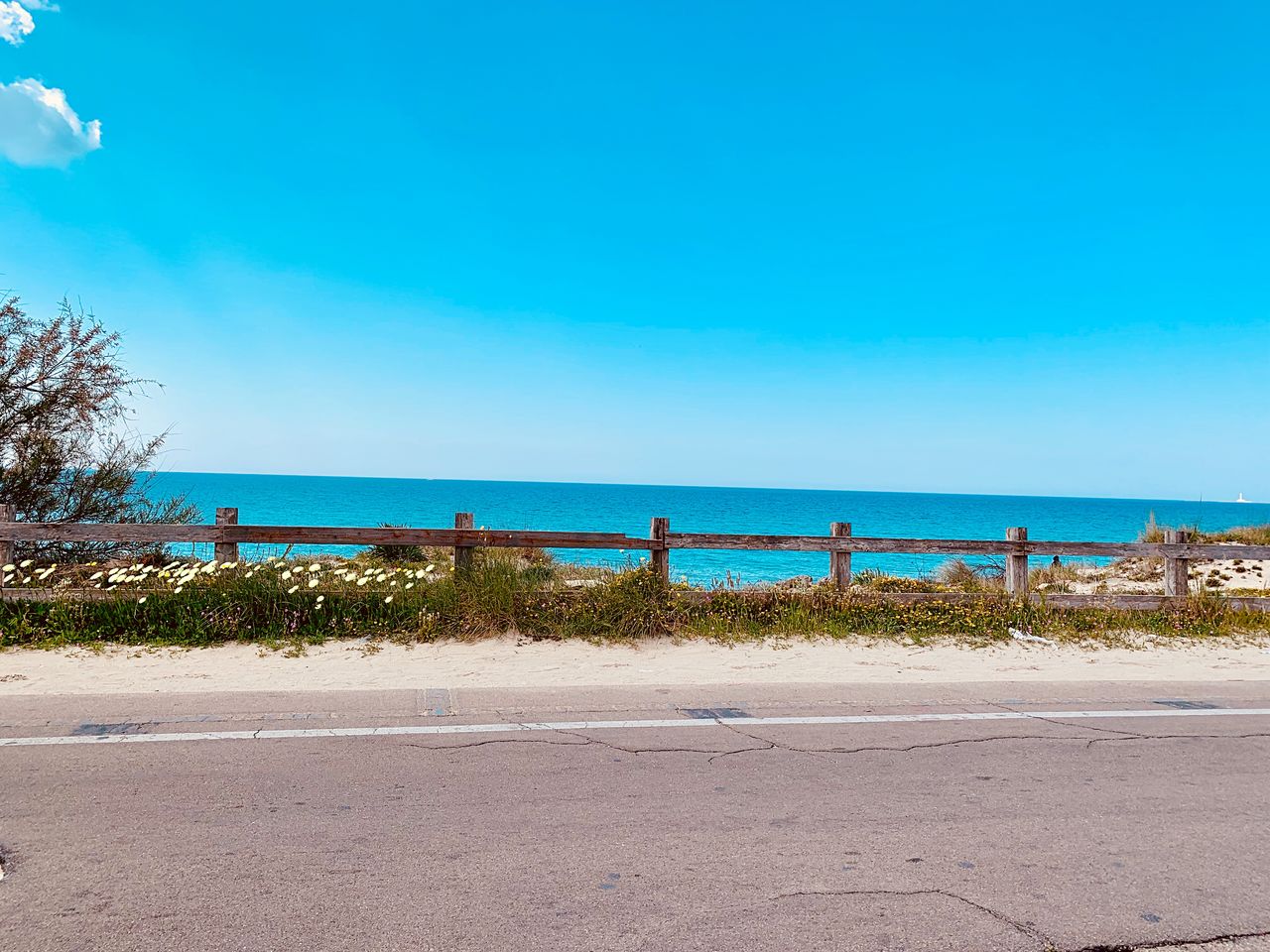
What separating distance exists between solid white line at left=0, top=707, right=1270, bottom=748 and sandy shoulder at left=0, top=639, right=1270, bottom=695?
48.9 inches

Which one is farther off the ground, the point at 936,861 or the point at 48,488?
the point at 48,488

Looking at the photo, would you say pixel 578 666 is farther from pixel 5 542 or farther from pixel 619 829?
pixel 5 542

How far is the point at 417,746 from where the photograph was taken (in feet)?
18.1

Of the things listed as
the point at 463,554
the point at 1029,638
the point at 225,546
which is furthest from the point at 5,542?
the point at 1029,638

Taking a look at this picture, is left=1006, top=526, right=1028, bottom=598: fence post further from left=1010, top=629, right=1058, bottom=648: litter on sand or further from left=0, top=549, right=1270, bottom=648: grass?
left=1010, top=629, right=1058, bottom=648: litter on sand

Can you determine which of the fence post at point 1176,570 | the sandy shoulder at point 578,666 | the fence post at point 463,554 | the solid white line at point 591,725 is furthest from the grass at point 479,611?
the solid white line at point 591,725

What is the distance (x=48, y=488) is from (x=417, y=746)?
9.37m

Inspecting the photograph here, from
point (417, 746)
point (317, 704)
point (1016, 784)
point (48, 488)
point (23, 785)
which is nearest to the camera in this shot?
point (23, 785)

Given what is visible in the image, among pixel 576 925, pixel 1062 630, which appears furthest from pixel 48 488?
pixel 1062 630

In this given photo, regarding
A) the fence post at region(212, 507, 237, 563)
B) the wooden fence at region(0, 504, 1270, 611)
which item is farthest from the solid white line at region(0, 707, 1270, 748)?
the fence post at region(212, 507, 237, 563)

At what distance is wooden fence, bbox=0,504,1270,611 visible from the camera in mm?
9195

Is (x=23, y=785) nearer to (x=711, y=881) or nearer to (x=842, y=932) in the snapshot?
(x=711, y=881)

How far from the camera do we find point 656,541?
10.1 meters

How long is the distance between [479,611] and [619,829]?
541 cm
